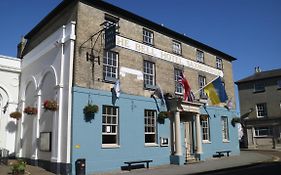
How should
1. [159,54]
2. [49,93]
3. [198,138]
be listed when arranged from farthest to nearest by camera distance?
[198,138] → [159,54] → [49,93]

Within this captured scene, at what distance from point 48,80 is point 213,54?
15164mm

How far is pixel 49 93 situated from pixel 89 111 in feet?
11.2

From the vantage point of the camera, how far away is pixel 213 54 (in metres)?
25.4

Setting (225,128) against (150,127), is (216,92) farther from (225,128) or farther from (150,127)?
(150,127)

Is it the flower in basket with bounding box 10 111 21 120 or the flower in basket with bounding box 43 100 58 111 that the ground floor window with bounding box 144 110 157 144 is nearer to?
the flower in basket with bounding box 43 100 58 111

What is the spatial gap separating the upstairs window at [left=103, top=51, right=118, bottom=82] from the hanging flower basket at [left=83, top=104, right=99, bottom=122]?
2018 millimetres

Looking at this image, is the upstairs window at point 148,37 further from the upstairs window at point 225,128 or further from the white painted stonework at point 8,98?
the upstairs window at point 225,128

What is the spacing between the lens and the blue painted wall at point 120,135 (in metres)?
14.0

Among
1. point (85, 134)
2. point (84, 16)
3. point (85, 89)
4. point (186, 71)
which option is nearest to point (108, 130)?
point (85, 134)

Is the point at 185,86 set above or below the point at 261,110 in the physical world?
above

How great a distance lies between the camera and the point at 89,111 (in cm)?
1412

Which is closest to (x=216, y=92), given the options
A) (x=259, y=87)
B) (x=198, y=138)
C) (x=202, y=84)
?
(x=202, y=84)

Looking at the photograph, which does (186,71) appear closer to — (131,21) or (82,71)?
(131,21)

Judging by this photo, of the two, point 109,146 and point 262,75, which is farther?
point 262,75
